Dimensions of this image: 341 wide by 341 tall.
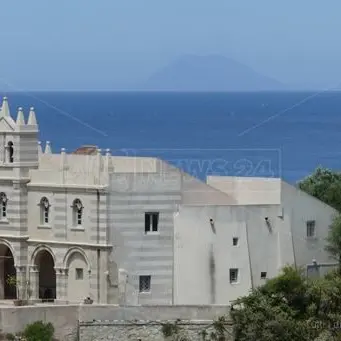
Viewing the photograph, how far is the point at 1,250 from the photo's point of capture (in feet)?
205

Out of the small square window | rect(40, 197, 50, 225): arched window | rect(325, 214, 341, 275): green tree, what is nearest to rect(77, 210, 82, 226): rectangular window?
rect(40, 197, 50, 225): arched window

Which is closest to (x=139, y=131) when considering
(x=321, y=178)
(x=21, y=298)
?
(x=321, y=178)

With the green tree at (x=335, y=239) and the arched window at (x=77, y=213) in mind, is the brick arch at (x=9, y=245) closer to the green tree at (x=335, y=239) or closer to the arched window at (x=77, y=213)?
the arched window at (x=77, y=213)

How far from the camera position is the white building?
195 feet

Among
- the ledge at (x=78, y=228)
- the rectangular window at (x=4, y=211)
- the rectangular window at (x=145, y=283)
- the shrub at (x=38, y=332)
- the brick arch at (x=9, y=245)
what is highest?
the rectangular window at (x=4, y=211)

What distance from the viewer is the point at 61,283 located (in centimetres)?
6038

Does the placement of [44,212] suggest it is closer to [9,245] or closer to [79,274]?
[9,245]

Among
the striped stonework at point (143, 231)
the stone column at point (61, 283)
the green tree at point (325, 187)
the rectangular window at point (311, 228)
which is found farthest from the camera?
the green tree at point (325, 187)

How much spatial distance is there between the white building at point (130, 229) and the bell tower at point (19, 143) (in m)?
0.03

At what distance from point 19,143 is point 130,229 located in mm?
5092

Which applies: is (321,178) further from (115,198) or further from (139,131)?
(139,131)

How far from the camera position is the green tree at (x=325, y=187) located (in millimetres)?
68650

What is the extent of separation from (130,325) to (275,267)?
6221mm

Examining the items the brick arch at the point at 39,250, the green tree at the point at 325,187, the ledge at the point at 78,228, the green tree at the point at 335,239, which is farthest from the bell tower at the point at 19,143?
the green tree at the point at 325,187
